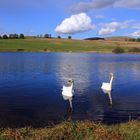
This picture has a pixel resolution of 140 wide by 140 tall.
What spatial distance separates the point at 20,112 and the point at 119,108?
621 centimetres

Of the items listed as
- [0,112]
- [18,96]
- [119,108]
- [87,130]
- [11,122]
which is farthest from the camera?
[18,96]

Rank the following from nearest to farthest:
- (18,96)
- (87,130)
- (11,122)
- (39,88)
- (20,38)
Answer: (87,130) < (11,122) < (18,96) < (39,88) < (20,38)

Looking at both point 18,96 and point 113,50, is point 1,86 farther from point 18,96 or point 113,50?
point 113,50

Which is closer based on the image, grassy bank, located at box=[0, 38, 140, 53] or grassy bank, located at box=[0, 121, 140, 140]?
grassy bank, located at box=[0, 121, 140, 140]

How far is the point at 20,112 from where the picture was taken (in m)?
20.7

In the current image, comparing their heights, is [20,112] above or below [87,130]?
below


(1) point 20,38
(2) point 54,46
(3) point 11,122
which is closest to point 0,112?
(3) point 11,122

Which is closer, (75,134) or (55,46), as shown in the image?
(75,134)

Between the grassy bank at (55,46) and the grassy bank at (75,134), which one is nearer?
the grassy bank at (75,134)

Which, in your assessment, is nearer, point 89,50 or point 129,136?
point 129,136

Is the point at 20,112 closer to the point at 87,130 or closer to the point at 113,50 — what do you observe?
the point at 87,130

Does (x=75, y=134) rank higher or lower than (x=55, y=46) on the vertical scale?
lower

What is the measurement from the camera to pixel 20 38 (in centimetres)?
16425

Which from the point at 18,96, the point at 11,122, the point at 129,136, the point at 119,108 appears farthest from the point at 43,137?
the point at 18,96
